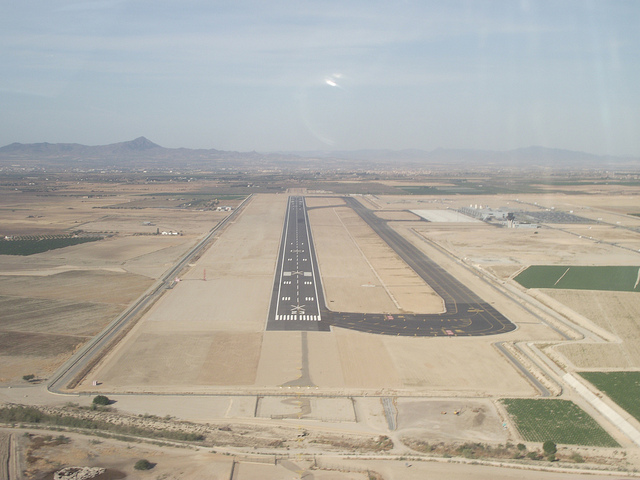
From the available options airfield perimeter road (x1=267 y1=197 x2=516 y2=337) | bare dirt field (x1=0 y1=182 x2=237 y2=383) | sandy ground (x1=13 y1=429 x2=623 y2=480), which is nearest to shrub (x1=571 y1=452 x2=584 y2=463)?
sandy ground (x1=13 y1=429 x2=623 y2=480)

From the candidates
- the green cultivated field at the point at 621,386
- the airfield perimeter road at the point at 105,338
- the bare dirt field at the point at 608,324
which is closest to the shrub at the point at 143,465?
the airfield perimeter road at the point at 105,338

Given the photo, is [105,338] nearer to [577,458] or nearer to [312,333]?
[312,333]

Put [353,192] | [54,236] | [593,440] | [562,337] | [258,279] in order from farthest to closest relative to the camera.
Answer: [353,192] < [54,236] < [258,279] < [562,337] < [593,440]

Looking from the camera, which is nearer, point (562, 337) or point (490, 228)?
point (562, 337)

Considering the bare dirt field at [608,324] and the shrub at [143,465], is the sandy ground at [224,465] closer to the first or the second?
the shrub at [143,465]

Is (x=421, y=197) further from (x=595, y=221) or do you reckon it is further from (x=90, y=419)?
(x=90, y=419)

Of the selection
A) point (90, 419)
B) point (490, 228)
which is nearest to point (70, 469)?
point (90, 419)
